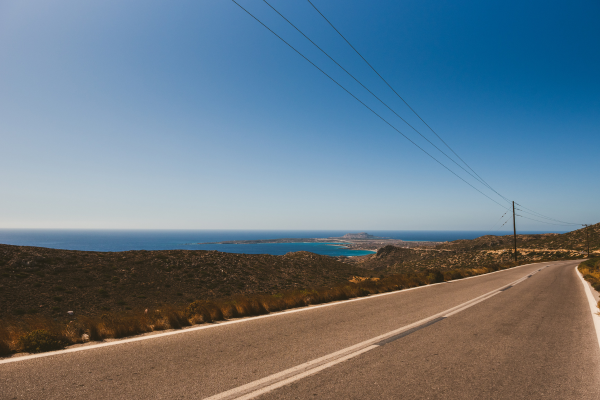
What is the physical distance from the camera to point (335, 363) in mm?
4652

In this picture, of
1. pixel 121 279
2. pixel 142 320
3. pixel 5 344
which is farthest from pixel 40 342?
pixel 121 279

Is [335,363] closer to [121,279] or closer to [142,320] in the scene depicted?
[142,320]

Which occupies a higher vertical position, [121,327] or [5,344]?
[5,344]

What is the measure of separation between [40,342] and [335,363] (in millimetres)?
5441

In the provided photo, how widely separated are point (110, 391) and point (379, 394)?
3575mm

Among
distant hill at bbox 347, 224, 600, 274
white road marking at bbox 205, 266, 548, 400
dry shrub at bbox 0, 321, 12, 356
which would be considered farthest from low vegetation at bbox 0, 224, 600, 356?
distant hill at bbox 347, 224, 600, 274

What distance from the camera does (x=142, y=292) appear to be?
25406 mm

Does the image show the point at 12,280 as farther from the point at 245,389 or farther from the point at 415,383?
the point at 415,383

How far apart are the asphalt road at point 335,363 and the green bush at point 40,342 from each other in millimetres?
647

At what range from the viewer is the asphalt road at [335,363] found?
3.73 meters

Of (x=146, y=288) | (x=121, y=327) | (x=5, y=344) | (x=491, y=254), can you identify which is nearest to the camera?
(x=5, y=344)

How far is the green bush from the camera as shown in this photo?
495 centimetres

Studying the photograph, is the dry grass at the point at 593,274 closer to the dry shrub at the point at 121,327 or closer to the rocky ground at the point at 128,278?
the rocky ground at the point at 128,278

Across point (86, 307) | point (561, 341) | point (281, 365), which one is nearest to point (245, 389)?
point (281, 365)
